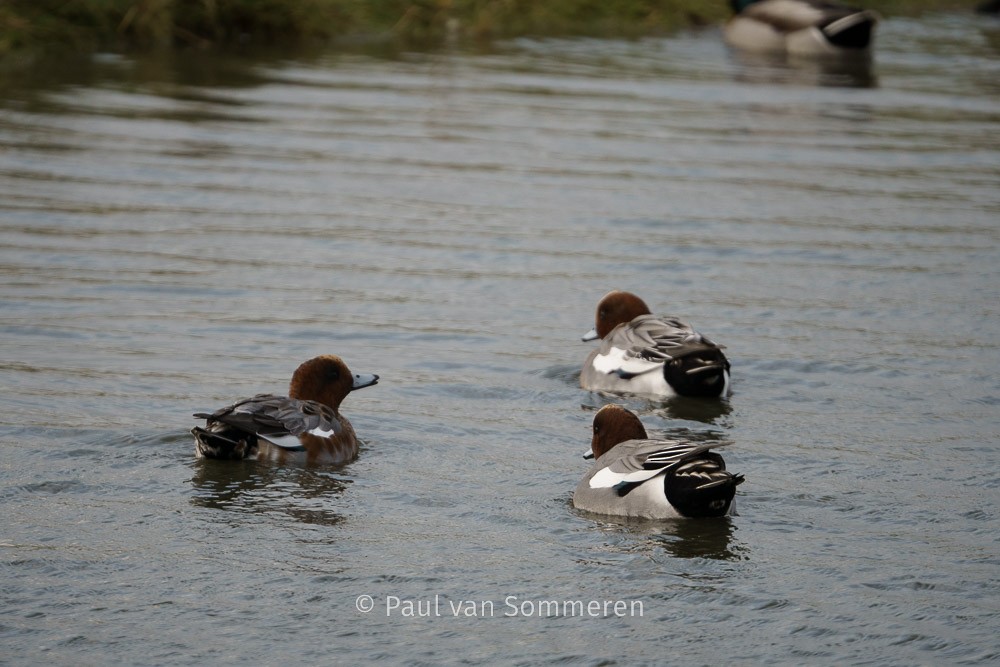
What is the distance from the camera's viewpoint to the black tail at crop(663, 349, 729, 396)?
9.09 meters

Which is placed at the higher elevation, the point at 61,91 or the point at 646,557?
the point at 61,91

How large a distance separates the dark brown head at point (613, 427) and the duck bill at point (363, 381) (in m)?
1.40

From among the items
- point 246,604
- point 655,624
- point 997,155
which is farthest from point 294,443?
point 997,155

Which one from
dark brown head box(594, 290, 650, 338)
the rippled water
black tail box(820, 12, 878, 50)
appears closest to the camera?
the rippled water

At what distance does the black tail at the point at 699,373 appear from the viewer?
358 inches

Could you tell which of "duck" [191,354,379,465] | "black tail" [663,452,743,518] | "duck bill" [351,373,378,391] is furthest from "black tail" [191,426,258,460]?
"black tail" [663,452,743,518]

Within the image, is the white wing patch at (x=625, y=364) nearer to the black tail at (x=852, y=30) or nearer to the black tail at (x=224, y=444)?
the black tail at (x=224, y=444)

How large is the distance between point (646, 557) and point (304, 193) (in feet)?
25.9

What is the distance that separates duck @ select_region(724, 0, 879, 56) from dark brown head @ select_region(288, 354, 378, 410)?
16.0 meters

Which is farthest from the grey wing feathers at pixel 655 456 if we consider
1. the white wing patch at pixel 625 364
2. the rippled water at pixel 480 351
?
the white wing patch at pixel 625 364

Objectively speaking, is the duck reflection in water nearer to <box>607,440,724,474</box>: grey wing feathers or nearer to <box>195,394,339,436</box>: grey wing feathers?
<box>195,394,339,436</box>: grey wing feathers

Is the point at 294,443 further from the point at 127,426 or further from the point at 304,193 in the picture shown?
the point at 304,193

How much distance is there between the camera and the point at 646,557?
668 centimetres

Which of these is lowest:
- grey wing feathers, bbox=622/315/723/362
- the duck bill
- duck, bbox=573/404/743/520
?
duck, bbox=573/404/743/520
